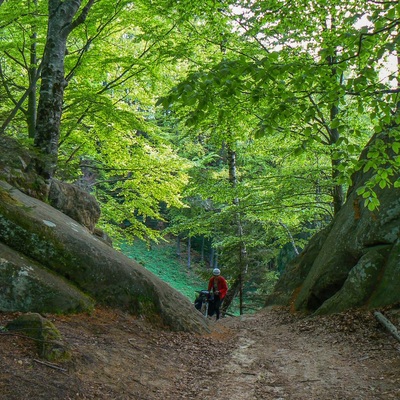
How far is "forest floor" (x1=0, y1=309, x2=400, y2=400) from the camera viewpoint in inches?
163

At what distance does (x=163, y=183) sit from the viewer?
14.2m

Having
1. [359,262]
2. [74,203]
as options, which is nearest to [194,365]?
[359,262]

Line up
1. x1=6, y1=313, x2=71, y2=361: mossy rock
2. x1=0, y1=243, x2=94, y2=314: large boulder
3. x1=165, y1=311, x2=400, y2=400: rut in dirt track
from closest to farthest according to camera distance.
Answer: x1=6, y1=313, x2=71, y2=361: mossy rock < x1=165, y1=311, x2=400, y2=400: rut in dirt track < x1=0, y1=243, x2=94, y2=314: large boulder

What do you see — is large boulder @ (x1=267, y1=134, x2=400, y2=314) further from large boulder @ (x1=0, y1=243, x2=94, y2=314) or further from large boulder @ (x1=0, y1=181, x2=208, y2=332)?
large boulder @ (x1=0, y1=243, x2=94, y2=314)

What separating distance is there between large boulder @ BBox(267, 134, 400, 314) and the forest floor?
845 mm

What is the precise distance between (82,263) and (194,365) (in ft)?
9.09

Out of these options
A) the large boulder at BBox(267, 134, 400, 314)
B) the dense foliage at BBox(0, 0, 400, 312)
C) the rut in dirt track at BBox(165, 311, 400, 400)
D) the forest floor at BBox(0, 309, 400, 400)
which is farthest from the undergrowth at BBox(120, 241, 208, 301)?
the forest floor at BBox(0, 309, 400, 400)

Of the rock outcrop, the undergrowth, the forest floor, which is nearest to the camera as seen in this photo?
the forest floor

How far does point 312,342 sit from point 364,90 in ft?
20.5

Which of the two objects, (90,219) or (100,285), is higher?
(90,219)

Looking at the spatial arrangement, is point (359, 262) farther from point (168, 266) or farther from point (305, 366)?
point (168, 266)

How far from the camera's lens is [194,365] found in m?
6.43

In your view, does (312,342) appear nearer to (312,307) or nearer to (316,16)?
(312,307)

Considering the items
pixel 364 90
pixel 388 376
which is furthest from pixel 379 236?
pixel 364 90
